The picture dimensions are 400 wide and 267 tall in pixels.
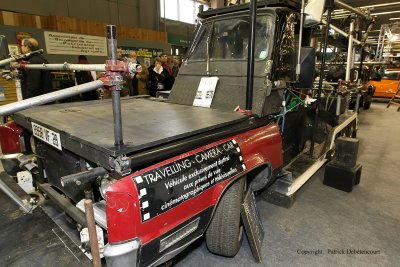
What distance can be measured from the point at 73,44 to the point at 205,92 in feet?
23.7

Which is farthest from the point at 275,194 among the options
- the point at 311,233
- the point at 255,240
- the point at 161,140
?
the point at 161,140

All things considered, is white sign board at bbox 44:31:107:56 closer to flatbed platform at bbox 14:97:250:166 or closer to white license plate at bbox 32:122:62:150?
flatbed platform at bbox 14:97:250:166

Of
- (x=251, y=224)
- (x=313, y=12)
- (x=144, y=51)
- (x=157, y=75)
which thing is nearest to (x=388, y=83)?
(x=144, y=51)

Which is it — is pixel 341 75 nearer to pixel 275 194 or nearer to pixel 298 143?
pixel 298 143

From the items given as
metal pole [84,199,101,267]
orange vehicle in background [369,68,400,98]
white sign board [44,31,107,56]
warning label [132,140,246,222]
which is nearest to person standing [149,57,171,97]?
white sign board [44,31,107,56]

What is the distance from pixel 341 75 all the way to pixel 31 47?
594 centimetres

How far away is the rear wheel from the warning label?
24 cm

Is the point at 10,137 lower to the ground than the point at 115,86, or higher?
lower

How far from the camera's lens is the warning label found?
130 centimetres

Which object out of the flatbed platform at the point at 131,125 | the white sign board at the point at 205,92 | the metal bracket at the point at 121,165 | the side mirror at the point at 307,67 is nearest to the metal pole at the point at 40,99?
the flatbed platform at the point at 131,125

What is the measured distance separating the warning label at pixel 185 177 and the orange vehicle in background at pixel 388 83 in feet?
41.6

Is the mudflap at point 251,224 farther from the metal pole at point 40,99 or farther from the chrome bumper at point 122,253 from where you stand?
the metal pole at point 40,99

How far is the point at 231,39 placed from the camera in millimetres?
2941

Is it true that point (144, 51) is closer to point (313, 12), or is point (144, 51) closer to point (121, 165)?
point (313, 12)
